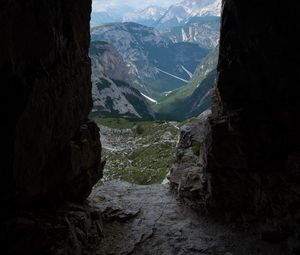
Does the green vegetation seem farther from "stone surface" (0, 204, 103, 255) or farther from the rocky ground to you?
"stone surface" (0, 204, 103, 255)

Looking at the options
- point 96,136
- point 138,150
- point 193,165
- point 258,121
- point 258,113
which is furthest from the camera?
point 138,150

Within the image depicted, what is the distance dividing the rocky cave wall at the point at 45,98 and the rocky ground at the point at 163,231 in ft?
11.4

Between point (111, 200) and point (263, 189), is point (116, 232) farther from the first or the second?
point (263, 189)

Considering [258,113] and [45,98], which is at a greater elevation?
[45,98]

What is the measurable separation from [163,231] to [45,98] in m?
11.9

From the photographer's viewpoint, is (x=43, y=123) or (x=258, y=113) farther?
(x=258, y=113)

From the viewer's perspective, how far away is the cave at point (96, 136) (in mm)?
18672

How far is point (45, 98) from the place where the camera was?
65.5 ft

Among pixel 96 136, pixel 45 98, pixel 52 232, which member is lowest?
pixel 52 232

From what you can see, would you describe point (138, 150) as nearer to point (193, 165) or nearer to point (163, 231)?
point (193, 165)

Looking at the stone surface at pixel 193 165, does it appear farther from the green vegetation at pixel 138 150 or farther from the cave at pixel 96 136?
the green vegetation at pixel 138 150

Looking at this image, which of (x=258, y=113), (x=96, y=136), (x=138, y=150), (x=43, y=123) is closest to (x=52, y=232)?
(x=43, y=123)

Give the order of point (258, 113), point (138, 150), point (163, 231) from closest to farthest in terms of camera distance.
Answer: point (258, 113) < point (163, 231) < point (138, 150)

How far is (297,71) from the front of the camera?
22.5m
